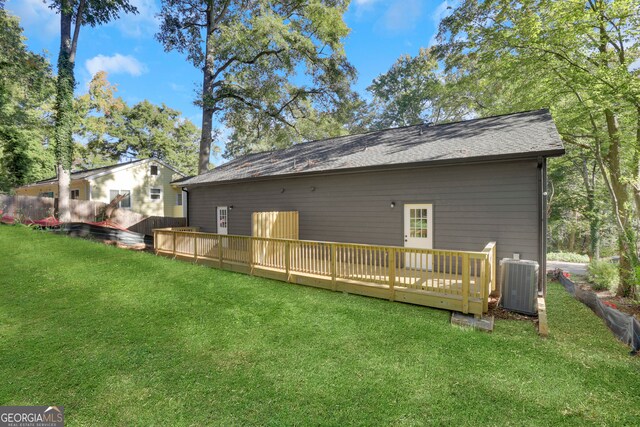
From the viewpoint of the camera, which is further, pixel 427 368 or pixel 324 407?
pixel 427 368

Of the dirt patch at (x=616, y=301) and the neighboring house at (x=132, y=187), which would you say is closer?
the dirt patch at (x=616, y=301)

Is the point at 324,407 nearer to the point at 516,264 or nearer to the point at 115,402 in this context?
the point at 115,402

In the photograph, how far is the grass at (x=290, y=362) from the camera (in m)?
2.80

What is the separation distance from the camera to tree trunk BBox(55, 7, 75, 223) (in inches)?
499

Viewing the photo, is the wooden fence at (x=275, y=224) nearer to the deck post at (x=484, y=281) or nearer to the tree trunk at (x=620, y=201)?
the deck post at (x=484, y=281)

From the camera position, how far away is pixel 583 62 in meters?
9.05

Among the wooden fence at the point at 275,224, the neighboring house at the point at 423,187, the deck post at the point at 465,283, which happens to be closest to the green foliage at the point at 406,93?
the neighboring house at the point at 423,187

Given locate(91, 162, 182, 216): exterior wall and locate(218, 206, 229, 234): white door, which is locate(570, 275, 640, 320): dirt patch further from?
locate(91, 162, 182, 216): exterior wall

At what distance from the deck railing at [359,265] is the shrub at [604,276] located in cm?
687

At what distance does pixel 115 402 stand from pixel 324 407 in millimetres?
2164

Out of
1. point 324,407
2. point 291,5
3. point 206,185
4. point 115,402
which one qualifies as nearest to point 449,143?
point 324,407

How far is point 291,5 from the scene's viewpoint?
16031 mm

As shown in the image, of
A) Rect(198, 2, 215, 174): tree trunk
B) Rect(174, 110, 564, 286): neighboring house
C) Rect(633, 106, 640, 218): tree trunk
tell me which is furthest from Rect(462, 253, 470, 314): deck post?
Rect(198, 2, 215, 174): tree trunk

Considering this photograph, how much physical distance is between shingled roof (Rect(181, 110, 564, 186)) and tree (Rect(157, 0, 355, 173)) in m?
5.86
